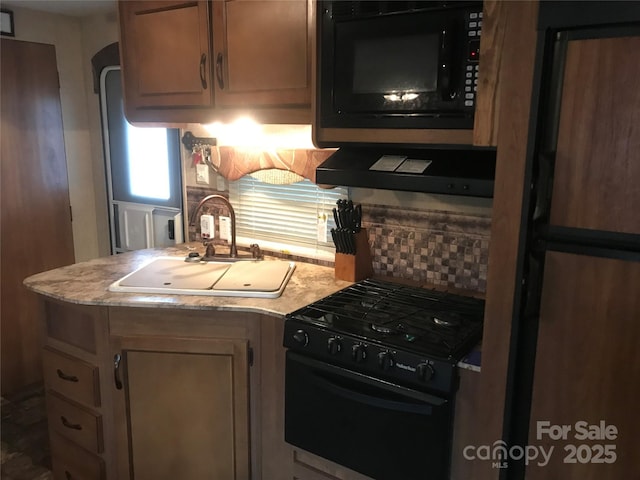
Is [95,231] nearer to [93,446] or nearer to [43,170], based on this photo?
[43,170]

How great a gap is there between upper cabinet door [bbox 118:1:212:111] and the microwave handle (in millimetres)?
1010

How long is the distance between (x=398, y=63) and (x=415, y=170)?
35cm

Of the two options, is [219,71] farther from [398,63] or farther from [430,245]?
[430,245]

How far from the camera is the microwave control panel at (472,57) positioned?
1501 millimetres

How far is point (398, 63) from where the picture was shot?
1663 mm

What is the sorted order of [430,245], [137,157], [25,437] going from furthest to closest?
[137,157]
[25,437]
[430,245]

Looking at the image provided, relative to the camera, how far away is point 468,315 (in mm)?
1708

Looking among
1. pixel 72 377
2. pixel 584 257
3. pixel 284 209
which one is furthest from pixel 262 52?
pixel 72 377

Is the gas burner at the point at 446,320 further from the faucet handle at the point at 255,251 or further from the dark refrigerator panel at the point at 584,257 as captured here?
the faucet handle at the point at 255,251

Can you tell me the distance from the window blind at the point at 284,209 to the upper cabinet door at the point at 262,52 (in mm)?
498

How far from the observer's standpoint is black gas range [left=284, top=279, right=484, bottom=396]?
144 centimetres

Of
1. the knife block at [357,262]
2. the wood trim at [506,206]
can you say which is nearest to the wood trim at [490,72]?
the wood trim at [506,206]

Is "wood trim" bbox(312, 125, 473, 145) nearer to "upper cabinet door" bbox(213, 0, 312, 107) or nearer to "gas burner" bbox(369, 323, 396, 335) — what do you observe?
"upper cabinet door" bbox(213, 0, 312, 107)

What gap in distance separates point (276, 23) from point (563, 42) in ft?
3.66
